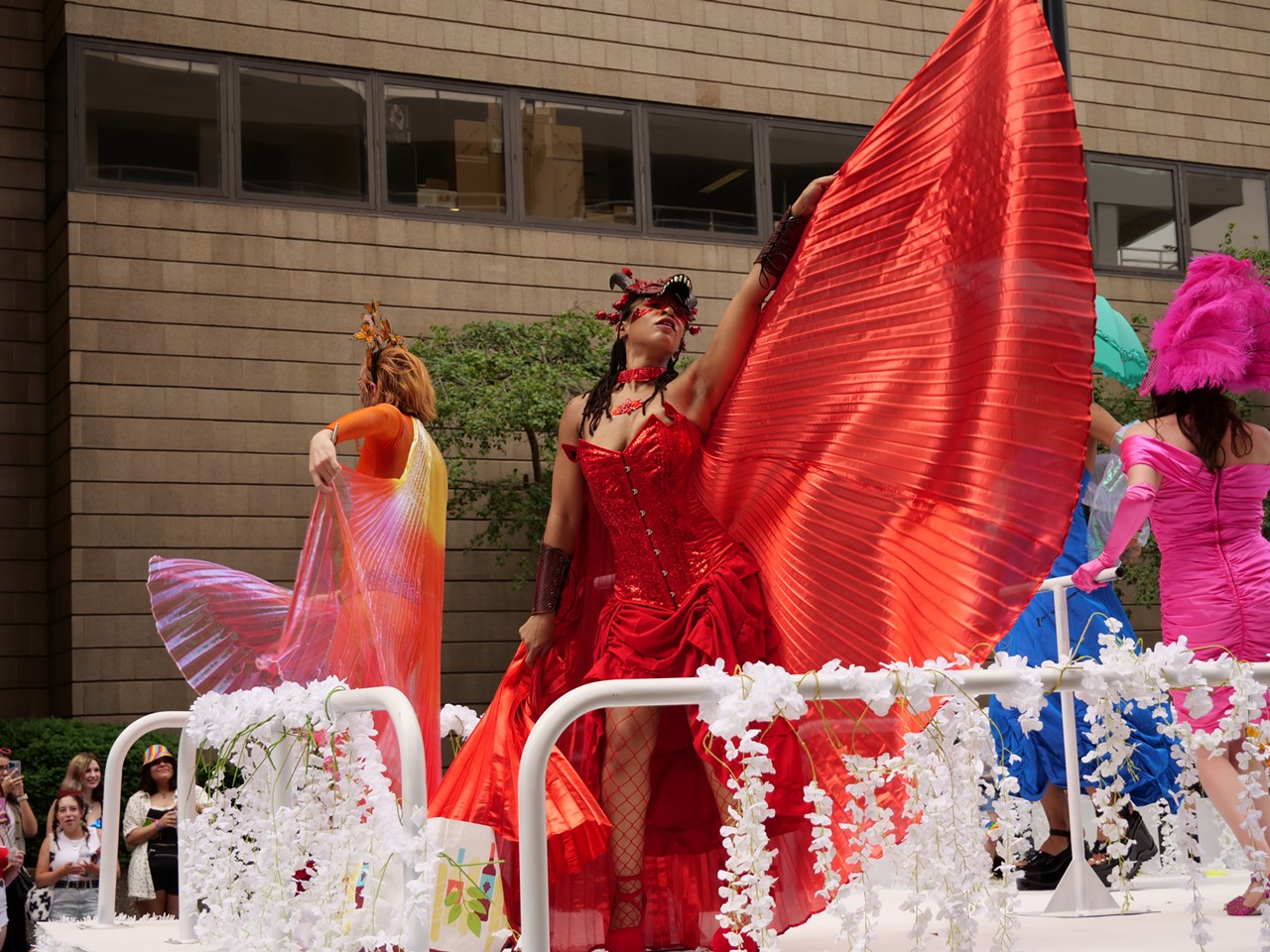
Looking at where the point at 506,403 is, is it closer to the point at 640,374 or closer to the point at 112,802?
the point at 112,802

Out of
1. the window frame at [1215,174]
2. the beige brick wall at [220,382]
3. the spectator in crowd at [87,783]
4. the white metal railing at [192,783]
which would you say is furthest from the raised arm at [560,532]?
the window frame at [1215,174]

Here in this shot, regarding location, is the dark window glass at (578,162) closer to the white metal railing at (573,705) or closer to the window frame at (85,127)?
the window frame at (85,127)

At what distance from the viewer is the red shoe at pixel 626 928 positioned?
3.13 metres

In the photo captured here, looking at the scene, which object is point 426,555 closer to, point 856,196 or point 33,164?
point 856,196

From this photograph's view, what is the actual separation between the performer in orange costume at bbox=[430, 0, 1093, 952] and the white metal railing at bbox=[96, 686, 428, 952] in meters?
0.63

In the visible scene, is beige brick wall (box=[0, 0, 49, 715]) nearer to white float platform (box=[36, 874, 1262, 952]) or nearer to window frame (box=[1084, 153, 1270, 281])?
white float platform (box=[36, 874, 1262, 952])

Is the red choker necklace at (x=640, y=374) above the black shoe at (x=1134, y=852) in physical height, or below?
above

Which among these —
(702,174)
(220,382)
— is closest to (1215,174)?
(702,174)

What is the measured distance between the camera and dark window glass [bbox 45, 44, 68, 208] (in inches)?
425

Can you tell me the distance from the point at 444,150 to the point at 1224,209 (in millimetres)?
7604

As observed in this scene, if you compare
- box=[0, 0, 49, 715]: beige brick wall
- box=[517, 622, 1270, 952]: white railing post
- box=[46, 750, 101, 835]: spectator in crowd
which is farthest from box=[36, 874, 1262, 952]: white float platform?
box=[0, 0, 49, 715]: beige brick wall

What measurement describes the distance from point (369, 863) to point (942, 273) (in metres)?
1.48

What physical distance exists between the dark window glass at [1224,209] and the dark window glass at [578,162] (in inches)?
220

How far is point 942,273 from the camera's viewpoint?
2.85m
